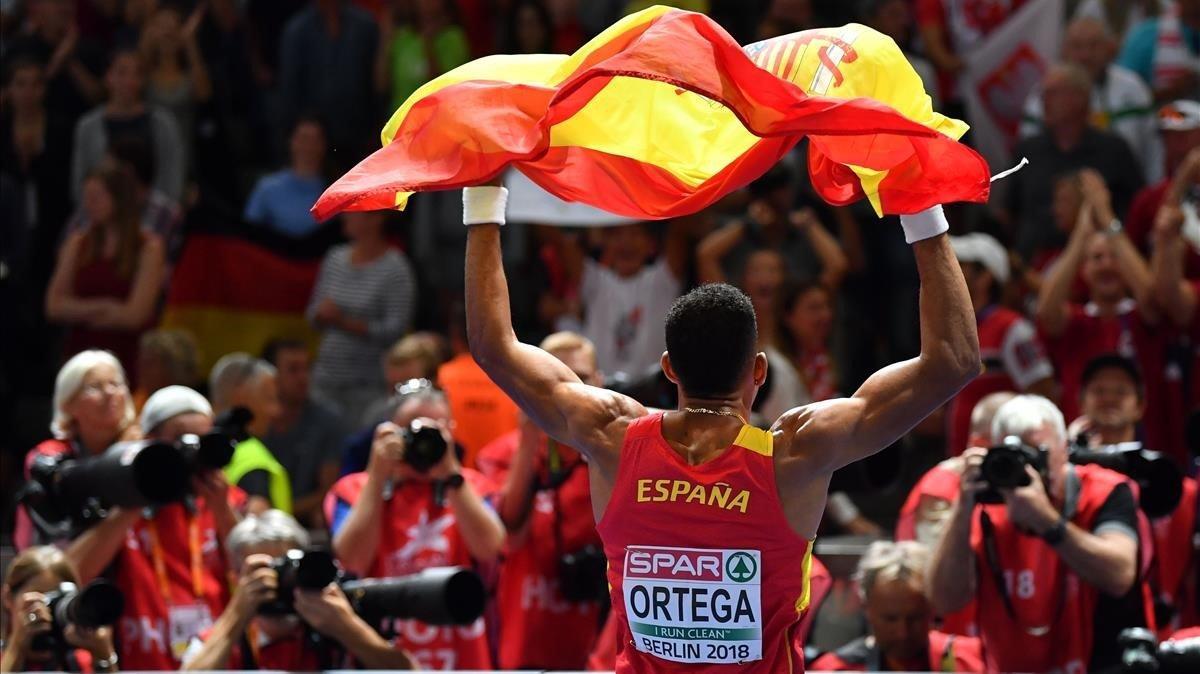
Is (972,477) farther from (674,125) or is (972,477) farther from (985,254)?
(985,254)

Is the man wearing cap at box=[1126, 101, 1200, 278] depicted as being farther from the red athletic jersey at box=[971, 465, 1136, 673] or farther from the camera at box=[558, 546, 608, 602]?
the camera at box=[558, 546, 608, 602]

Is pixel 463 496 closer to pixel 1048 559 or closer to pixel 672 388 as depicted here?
pixel 672 388

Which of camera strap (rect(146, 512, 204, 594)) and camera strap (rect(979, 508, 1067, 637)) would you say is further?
camera strap (rect(146, 512, 204, 594))

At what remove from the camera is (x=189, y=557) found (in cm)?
684

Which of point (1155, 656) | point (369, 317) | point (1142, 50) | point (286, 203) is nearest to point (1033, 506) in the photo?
point (1155, 656)

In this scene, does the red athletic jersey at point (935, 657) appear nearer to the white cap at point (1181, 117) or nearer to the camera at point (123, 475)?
the camera at point (123, 475)

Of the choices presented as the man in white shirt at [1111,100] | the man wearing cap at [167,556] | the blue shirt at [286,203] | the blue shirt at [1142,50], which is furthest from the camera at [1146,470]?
the blue shirt at [286,203]

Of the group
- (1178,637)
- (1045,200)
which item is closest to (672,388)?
(1178,637)

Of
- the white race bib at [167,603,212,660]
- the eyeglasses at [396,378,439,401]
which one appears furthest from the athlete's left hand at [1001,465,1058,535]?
the white race bib at [167,603,212,660]

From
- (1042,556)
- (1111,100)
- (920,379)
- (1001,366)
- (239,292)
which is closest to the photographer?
(920,379)

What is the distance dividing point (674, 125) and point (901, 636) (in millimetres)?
2165

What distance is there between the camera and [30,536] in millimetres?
6984

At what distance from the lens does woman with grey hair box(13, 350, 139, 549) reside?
6.98 meters

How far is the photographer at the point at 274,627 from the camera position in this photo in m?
5.99
